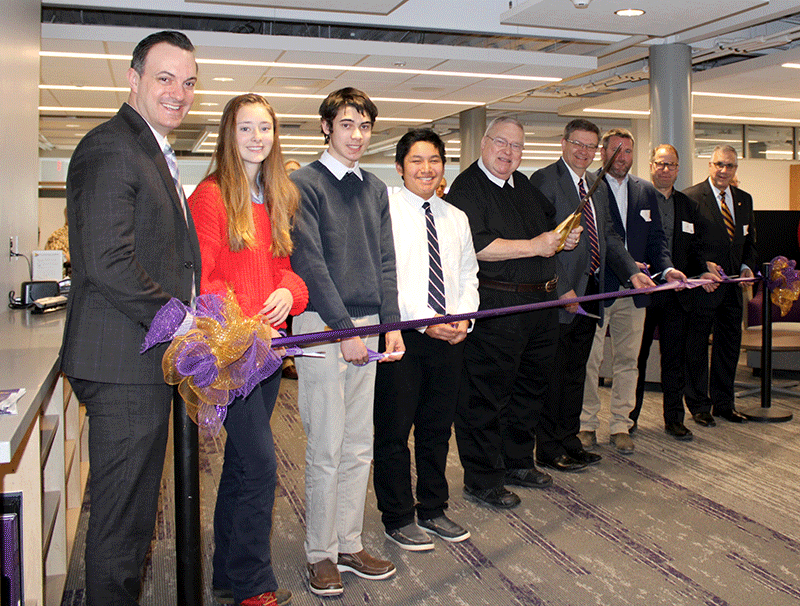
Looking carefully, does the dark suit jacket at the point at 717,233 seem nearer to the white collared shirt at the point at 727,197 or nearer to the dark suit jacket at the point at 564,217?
the white collared shirt at the point at 727,197

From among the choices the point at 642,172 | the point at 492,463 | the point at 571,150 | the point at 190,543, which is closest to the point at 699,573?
the point at 492,463

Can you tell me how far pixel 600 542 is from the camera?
10.1ft

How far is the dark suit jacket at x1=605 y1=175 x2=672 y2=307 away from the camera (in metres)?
4.38

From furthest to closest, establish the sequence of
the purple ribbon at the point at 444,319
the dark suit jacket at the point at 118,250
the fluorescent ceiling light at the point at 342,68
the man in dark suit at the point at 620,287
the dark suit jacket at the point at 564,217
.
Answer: the fluorescent ceiling light at the point at 342,68 → the man in dark suit at the point at 620,287 → the dark suit jacket at the point at 564,217 → the purple ribbon at the point at 444,319 → the dark suit jacket at the point at 118,250

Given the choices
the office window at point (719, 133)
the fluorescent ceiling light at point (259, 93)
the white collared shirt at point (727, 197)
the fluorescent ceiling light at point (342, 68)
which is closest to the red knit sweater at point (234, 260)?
the white collared shirt at point (727, 197)

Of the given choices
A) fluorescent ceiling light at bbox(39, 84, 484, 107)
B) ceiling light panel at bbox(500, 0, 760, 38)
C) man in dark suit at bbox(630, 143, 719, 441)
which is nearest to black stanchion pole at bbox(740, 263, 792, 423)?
man in dark suit at bbox(630, 143, 719, 441)

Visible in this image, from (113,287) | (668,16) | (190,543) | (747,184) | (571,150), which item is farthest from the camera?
(747,184)

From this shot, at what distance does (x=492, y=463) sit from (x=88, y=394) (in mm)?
2102

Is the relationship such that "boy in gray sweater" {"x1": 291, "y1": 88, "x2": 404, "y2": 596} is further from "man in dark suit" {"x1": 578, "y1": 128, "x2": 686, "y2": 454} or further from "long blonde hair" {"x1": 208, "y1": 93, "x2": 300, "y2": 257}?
"man in dark suit" {"x1": 578, "y1": 128, "x2": 686, "y2": 454}

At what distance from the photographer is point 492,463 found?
11.4 feet

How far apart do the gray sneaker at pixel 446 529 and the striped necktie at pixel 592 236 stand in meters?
1.67

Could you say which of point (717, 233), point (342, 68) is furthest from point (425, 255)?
point (342, 68)

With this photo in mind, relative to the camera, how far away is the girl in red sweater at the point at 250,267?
7.19 ft

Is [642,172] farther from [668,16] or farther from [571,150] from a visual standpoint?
[571,150]
